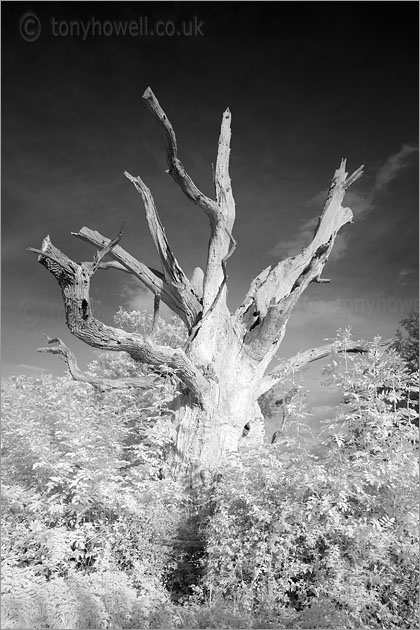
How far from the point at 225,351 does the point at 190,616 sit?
18.3ft

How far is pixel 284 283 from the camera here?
11328 mm

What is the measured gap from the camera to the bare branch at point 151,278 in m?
10.8

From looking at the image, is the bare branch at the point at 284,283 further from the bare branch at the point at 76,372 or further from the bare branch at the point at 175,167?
the bare branch at the point at 76,372

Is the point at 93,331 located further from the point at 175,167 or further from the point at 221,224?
the point at 221,224

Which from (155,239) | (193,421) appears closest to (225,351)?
(193,421)

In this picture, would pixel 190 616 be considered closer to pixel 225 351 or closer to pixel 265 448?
pixel 265 448

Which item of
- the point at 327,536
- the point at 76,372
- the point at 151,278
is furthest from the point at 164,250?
the point at 327,536

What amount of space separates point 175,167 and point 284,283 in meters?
3.76

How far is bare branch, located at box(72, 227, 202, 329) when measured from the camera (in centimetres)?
1083

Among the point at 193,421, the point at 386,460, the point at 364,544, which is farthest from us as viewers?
the point at 193,421

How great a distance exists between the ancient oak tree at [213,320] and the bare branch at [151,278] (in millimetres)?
26

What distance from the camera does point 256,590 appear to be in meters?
5.91

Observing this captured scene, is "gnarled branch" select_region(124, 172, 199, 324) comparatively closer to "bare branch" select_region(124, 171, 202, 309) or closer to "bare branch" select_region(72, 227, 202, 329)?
"bare branch" select_region(124, 171, 202, 309)

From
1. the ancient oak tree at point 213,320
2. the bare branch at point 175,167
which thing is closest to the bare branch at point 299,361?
the ancient oak tree at point 213,320
